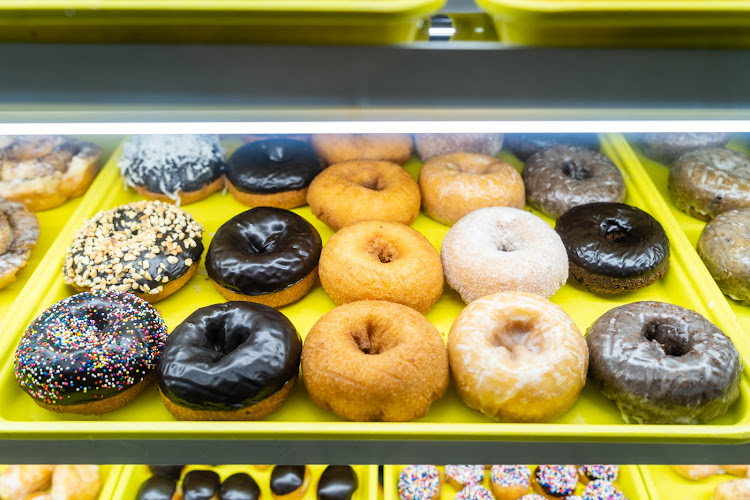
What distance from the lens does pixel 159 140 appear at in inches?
92.8

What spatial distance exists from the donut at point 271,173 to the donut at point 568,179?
90 centimetres

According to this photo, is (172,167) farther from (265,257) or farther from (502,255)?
(502,255)

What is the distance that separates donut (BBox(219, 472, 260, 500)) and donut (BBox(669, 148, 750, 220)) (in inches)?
79.1

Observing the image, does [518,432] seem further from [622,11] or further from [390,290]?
[622,11]

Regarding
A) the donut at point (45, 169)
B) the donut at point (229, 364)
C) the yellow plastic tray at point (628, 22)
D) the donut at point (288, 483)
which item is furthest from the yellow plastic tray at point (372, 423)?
the yellow plastic tray at point (628, 22)

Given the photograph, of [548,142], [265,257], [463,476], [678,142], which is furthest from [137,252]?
[678,142]

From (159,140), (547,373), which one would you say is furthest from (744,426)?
(159,140)

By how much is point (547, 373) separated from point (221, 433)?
0.86 meters

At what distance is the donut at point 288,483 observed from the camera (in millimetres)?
2143

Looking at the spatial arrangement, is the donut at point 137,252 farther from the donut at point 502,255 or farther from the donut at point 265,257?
the donut at point 502,255

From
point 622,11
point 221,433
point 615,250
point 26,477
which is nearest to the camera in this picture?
point 622,11

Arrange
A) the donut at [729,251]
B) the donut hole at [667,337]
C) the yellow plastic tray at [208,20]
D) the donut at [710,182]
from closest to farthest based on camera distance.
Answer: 1. the yellow plastic tray at [208,20]
2. the donut hole at [667,337]
3. the donut at [729,251]
4. the donut at [710,182]

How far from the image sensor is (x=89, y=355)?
1543 mm

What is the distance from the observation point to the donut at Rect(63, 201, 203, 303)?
1896 millimetres
